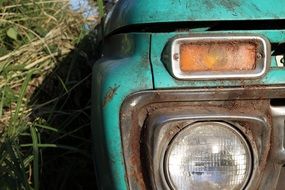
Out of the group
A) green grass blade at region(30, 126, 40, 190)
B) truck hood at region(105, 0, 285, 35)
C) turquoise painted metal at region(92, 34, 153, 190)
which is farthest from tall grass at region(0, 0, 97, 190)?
truck hood at region(105, 0, 285, 35)

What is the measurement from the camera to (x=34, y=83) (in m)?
2.78

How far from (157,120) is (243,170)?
0.72 feet

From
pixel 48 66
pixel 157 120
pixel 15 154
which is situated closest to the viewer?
pixel 157 120

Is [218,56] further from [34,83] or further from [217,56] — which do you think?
[34,83]

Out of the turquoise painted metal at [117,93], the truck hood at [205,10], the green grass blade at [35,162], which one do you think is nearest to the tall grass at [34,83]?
the green grass blade at [35,162]

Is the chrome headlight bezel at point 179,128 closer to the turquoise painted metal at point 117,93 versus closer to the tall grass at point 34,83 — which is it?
the turquoise painted metal at point 117,93

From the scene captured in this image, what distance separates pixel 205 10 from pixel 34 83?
169 centimetres

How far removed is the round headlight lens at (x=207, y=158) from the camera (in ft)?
3.96

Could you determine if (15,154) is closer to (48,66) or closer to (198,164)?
(48,66)

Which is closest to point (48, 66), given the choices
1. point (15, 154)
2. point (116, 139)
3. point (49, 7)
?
point (49, 7)

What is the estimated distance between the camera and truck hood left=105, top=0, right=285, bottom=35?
1.22 metres

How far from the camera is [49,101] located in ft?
8.63

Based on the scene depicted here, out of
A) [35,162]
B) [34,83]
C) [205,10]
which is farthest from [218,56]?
[34,83]

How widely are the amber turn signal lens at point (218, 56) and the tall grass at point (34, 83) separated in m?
0.96
